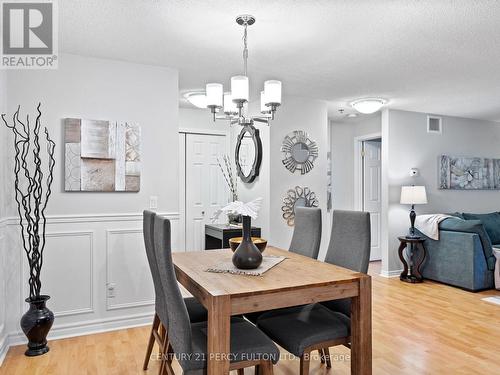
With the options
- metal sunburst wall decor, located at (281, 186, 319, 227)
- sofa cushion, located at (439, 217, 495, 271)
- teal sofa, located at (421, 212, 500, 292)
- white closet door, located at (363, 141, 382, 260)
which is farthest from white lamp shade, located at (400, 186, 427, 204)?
white closet door, located at (363, 141, 382, 260)

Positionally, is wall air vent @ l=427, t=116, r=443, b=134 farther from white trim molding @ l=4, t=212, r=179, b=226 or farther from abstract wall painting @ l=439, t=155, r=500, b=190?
white trim molding @ l=4, t=212, r=179, b=226

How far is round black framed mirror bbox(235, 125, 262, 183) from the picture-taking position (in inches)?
184

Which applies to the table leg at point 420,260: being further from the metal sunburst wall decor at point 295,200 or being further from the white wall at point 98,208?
the white wall at point 98,208

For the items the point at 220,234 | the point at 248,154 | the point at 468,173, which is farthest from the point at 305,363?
the point at 468,173

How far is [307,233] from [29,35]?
2497 millimetres

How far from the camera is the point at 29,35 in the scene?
2656 millimetres

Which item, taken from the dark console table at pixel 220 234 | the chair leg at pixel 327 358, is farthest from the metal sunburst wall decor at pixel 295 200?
the chair leg at pixel 327 358

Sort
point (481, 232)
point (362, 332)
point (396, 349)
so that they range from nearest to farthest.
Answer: point (362, 332), point (396, 349), point (481, 232)

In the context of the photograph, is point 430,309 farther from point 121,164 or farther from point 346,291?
point 121,164

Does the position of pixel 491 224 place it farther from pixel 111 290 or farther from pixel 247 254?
pixel 111 290

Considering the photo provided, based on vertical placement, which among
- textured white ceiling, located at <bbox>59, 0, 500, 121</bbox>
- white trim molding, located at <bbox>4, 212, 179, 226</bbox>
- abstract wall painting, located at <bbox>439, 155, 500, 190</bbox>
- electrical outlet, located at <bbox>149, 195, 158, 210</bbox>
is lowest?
white trim molding, located at <bbox>4, 212, 179, 226</bbox>

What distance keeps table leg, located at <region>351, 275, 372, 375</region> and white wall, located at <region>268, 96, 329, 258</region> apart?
96.4 inches

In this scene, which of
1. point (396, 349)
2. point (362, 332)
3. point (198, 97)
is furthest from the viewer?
point (198, 97)

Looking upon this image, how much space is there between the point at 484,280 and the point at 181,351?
13.9 feet
